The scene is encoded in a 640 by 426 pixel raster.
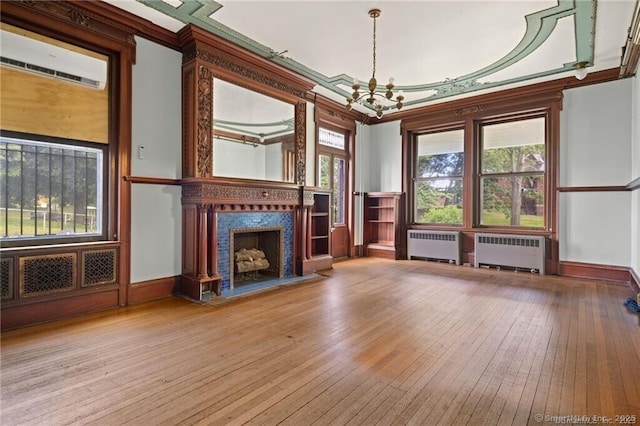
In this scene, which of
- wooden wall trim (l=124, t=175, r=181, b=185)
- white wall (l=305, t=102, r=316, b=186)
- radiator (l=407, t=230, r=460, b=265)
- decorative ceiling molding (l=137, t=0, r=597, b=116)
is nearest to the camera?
decorative ceiling molding (l=137, t=0, r=597, b=116)

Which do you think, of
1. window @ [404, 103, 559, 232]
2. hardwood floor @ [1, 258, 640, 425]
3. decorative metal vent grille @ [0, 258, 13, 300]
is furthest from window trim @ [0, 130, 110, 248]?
window @ [404, 103, 559, 232]

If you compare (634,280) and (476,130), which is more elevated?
(476,130)

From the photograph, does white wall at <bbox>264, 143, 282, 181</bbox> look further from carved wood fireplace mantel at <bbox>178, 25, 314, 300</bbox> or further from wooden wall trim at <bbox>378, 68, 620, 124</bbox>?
wooden wall trim at <bbox>378, 68, 620, 124</bbox>

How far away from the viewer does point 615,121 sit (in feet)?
16.9

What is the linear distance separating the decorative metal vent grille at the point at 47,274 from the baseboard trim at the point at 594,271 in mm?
7049

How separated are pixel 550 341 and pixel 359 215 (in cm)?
501

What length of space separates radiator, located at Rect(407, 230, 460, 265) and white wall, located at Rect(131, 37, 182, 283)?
4.80 m

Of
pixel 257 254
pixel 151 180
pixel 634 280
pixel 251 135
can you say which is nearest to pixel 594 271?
pixel 634 280

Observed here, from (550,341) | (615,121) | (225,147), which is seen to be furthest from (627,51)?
(225,147)

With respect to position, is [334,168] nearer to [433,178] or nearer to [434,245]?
[433,178]

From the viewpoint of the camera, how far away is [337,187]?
7285 mm

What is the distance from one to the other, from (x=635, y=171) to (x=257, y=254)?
562 centimetres

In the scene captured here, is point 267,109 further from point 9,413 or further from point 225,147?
point 9,413

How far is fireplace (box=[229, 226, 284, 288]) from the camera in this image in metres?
4.81
